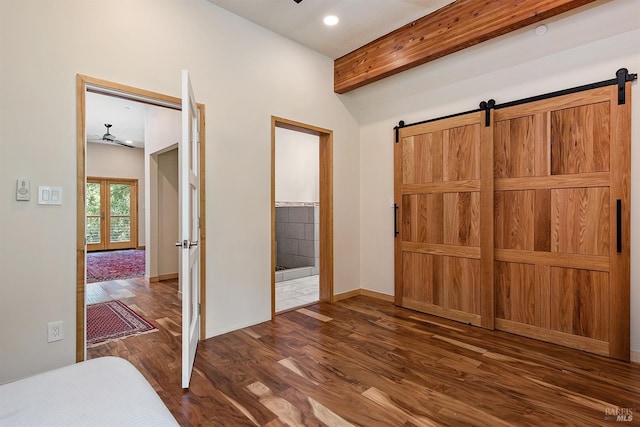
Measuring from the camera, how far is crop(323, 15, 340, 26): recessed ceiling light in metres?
3.09

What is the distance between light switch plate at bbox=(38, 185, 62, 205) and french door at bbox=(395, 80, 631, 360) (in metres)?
3.22

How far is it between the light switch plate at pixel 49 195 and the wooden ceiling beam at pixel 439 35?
309cm

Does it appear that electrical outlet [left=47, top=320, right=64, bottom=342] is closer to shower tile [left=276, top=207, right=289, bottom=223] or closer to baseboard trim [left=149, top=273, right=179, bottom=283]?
baseboard trim [left=149, top=273, right=179, bottom=283]

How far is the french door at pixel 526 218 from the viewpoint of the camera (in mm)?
2475

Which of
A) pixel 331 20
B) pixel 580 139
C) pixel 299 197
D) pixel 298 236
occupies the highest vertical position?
pixel 331 20

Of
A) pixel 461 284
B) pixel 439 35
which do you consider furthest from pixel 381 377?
pixel 439 35

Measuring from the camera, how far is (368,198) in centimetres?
429

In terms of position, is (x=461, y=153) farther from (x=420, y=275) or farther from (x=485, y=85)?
(x=420, y=275)

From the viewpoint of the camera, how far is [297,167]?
5.93 meters

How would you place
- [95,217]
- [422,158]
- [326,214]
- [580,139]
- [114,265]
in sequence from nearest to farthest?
[580,139] → [422,158] → [326,214] → [114,265] → [95,217]

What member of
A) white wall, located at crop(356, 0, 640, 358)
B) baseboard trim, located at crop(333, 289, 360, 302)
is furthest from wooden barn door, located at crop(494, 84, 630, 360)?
baseboard trim, located at crop(333, 289, 360, 302)

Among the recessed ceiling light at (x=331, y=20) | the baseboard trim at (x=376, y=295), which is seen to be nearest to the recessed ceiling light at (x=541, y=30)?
the recessed ceiling light at (x=331, y=20)

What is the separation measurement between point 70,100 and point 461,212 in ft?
11.4

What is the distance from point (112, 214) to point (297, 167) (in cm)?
630
